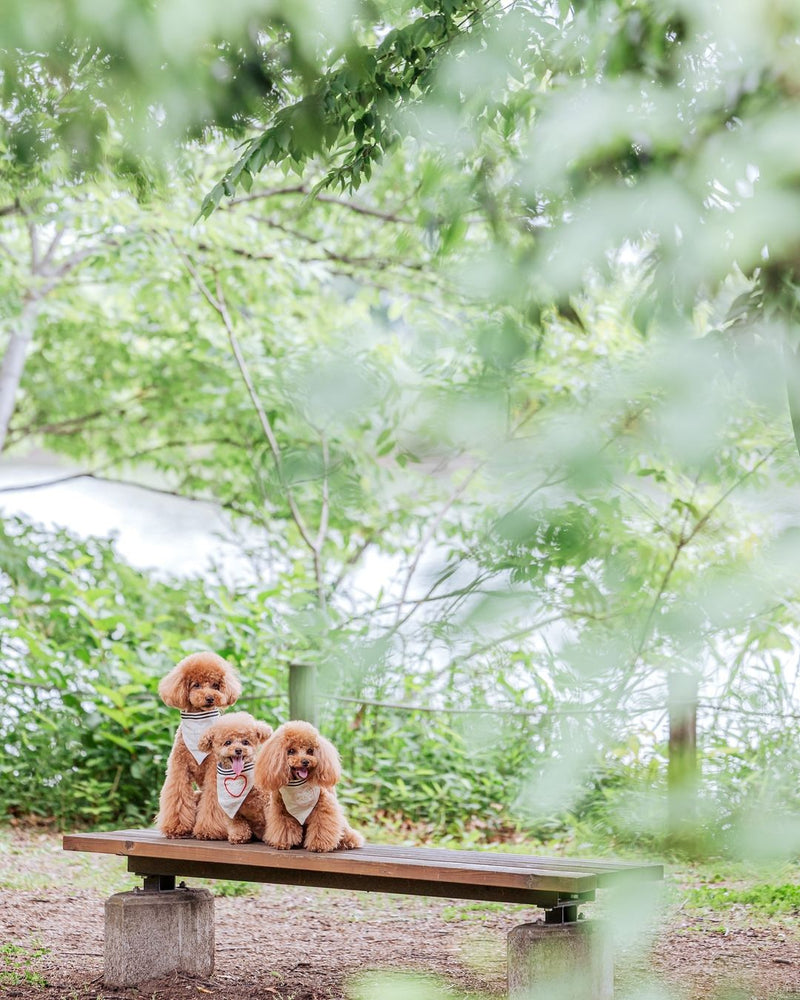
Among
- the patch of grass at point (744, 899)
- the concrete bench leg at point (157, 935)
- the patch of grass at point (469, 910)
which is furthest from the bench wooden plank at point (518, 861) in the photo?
the patch of grass at point (469, 910)

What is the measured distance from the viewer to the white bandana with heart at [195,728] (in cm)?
342

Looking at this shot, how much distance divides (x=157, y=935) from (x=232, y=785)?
64 centimetres

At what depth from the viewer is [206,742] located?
3.39m

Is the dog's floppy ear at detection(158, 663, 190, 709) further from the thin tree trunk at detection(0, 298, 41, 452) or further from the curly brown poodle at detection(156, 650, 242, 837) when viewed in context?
the thin tree trunk at detection(0, 298, 41, 452)

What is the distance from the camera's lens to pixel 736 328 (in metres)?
0.78

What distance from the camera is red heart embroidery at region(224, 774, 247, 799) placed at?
333cm

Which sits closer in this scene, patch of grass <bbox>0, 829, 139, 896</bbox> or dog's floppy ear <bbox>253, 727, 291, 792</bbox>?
dog's floppy ear <bbox>253, 727, 291, 792</bbox>

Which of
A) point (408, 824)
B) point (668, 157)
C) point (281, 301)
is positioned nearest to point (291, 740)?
point (668, 157)

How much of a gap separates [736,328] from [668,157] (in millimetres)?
124

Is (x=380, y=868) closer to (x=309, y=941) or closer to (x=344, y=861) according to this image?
(x=344, y=861)

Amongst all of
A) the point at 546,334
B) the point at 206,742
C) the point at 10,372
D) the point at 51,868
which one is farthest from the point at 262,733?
the point at 10,372

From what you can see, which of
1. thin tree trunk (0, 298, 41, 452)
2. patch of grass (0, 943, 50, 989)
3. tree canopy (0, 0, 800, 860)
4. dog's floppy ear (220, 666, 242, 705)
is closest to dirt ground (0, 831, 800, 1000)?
patch of grass (0, 943, 50, 989)

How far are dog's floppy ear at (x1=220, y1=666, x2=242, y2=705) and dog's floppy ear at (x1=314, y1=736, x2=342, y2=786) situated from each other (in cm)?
42

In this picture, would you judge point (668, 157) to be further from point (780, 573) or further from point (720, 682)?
point (720, 682)
